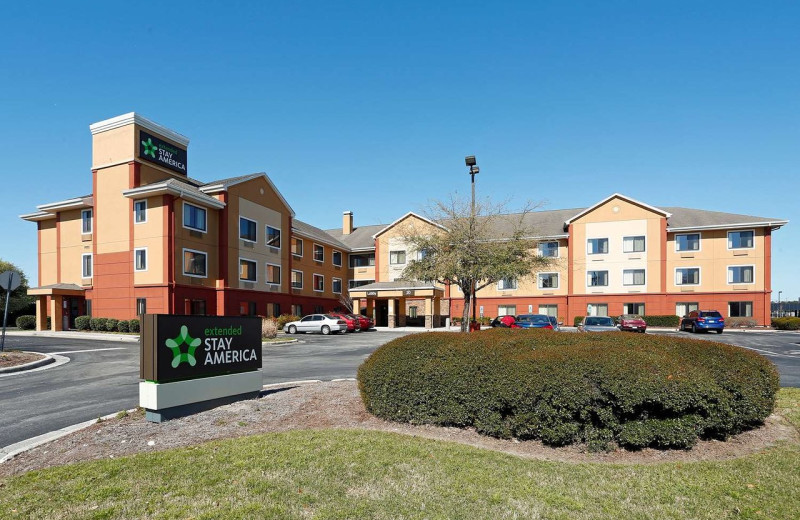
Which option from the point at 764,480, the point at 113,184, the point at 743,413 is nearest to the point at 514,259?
the point at 743,413

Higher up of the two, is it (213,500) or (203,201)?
(203,201)

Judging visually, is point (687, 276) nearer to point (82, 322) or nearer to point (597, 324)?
point (597, 324)

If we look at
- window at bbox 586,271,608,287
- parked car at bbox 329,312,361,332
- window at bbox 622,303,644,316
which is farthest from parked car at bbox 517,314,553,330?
window at bbox 622,303,644,316

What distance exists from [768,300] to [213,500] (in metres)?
50.8

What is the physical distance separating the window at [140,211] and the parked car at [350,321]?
46.4 feet

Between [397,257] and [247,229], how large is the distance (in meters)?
16.8

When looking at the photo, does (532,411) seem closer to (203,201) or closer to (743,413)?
(743,413)

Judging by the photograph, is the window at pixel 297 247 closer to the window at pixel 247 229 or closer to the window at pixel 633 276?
the window at pixel 247 229

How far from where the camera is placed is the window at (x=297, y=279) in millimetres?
43344

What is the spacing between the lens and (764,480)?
16.4 feet

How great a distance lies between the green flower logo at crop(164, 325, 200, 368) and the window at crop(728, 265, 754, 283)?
47777mm

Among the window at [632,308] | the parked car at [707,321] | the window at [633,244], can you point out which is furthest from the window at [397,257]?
the parked car at [707,321]

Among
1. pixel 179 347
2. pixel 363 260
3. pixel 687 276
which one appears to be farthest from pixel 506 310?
pixel 179 347

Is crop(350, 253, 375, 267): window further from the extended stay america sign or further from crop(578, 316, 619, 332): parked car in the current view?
the extended stay america sign
